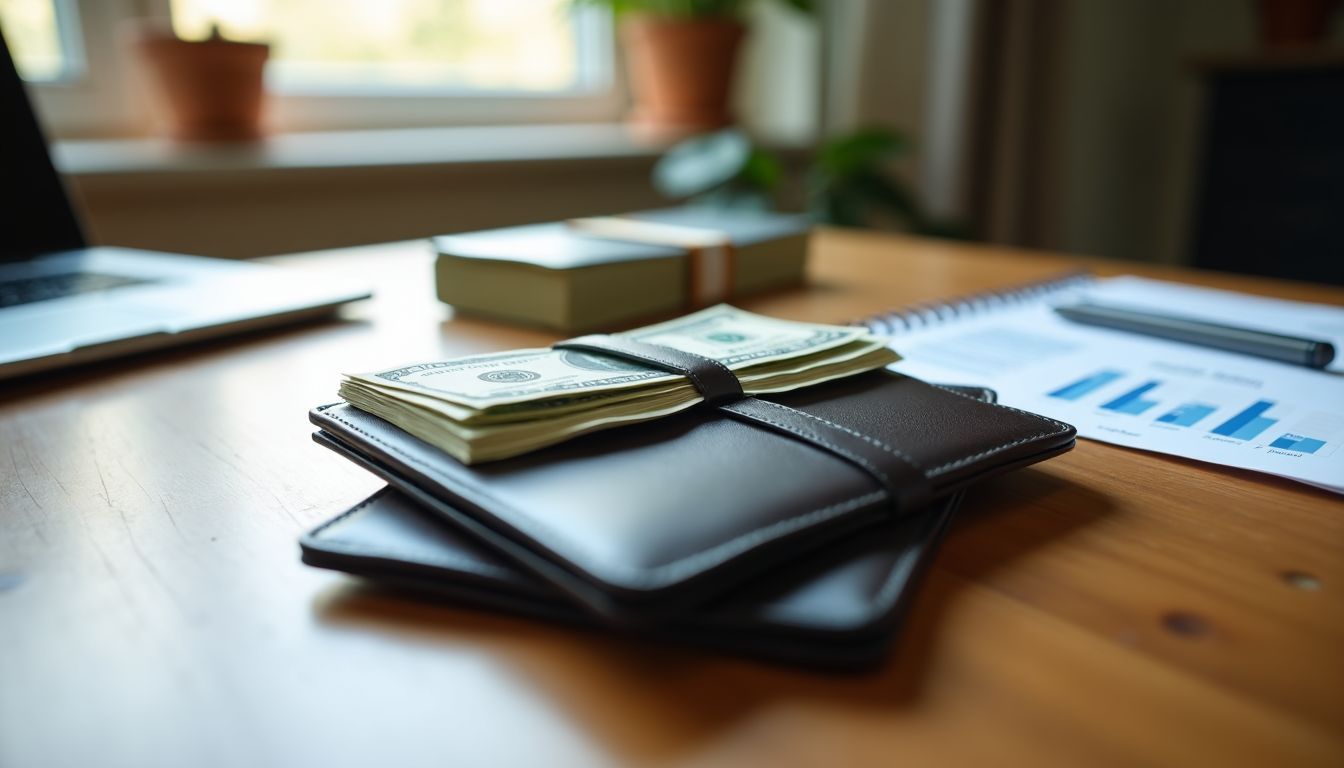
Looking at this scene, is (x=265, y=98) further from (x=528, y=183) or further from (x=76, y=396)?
(x=76, y=396)

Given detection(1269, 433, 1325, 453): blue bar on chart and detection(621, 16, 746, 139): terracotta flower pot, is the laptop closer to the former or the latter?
detection(1269, 433, 1325, 453): blue bar on chart

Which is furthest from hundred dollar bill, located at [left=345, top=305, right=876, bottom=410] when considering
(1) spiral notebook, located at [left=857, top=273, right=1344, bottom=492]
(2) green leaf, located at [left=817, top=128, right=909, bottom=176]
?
(2) green leaf, located at [left=817, top=128, right=909, bottom=176]

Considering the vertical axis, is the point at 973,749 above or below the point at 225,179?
below

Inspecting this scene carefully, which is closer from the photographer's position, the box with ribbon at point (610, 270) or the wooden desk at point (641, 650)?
the wooden desk at point (641, 650)

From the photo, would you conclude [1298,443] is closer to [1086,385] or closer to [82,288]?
[1086,385]

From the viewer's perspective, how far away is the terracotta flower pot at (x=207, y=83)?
1385 millimetres

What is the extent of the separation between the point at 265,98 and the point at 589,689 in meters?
1.54

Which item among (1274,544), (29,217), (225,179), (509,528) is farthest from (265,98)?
(1274,544)

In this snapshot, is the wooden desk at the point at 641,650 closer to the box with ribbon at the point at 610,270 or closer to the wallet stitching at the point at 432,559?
the wallet stitching at the point at 432,559

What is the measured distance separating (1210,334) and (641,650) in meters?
0.55

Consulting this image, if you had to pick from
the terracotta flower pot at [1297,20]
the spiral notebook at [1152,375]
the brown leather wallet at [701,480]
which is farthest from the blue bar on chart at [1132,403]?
the terracotta flower pot at [1297,20]

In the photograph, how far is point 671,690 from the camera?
0.30 m

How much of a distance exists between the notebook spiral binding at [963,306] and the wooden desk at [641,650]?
277 mm

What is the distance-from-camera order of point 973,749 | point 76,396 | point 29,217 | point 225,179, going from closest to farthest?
1. point 973,749
2. point 76,396
3. point 29,217
4. point 225,179
